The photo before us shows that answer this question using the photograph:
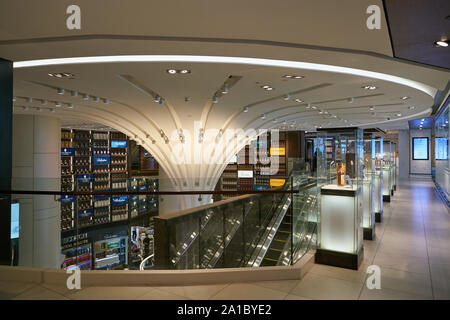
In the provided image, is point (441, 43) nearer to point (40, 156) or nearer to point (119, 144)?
point (40, 156)

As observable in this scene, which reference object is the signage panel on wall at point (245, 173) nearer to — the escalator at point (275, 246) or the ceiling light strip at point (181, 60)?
the escalator at point (275, 246)

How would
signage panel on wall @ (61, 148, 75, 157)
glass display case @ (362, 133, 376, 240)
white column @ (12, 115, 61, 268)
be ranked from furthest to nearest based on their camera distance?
signage panel on wall @ (61, 148, 75, 157)
white column @ (12, 115, 61, 268)
glass display case @ (362, 133, 376, 240)

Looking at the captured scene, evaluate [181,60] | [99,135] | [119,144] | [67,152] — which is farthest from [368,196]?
[119,144]

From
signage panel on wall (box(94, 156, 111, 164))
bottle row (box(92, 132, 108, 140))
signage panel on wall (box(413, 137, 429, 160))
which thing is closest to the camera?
signage panel on wall (box(94, 156, 111, 164))

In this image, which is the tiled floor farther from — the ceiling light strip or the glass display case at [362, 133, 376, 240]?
the ceiling light strip

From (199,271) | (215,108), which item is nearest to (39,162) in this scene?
(215,108)

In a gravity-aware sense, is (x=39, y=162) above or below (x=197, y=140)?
below

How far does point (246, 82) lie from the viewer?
18.6 ft

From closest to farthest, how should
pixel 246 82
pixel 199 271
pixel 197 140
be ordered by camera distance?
pixel 199 271 < pixel 246 82 < pixel 197 140

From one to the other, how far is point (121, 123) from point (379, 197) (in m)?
7.68

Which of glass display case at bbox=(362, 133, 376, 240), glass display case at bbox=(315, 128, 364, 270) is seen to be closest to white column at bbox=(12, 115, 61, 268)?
glass display case at bbox=(315, 128, 364, 270)

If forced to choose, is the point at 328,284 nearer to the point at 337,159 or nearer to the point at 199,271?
the point at 199,271
